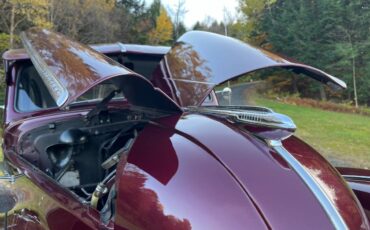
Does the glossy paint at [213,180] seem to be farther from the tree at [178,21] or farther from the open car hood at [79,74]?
the tree at [178,21]

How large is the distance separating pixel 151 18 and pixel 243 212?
160ft

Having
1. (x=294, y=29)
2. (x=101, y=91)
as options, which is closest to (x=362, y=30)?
(x=294, y=29)

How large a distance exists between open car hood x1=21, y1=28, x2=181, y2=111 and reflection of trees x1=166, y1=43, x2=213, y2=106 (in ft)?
0.64

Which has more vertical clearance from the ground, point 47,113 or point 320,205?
point 320,205

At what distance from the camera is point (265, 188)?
175 cm

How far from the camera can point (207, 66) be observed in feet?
8.38

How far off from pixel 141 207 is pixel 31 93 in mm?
2827

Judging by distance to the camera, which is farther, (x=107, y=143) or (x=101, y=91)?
(x=101, y=91)

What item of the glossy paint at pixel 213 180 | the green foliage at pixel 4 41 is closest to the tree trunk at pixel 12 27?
the green foliage at pixel 4 41

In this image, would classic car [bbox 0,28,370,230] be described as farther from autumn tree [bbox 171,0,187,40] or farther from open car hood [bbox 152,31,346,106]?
autumn tree [bbox 171,0,187,40]

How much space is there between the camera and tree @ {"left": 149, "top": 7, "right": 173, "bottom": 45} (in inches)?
1772

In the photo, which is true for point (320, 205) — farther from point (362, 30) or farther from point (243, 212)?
point (362, 30)

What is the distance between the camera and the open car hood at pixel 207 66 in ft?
8.09

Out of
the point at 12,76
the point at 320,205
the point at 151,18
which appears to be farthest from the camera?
the point at 151,18
